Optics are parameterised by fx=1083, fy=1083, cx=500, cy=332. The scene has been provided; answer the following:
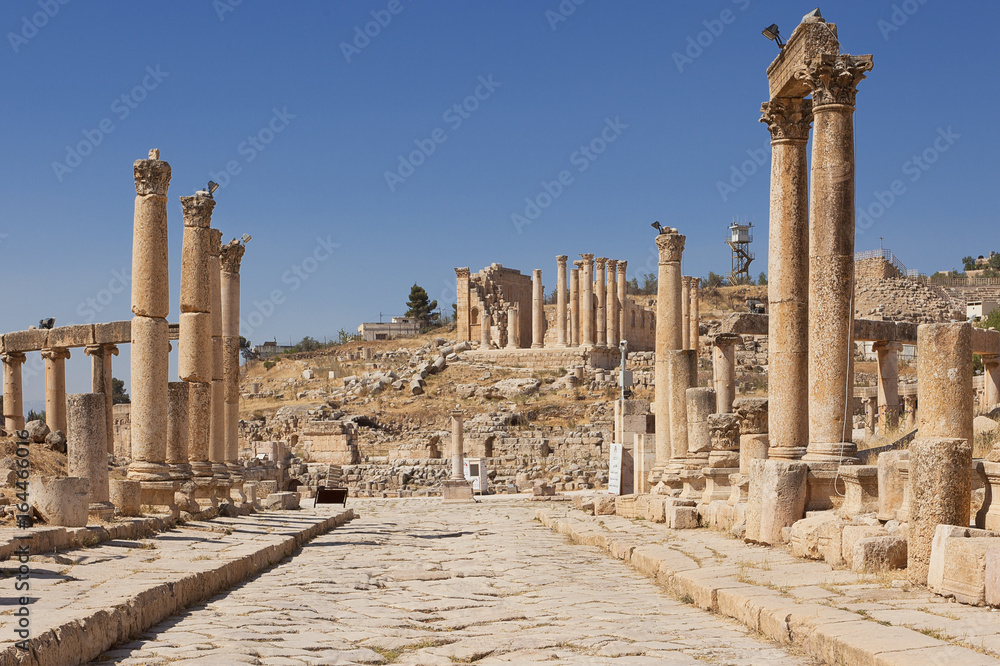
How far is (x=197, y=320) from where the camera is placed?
19.8 metres

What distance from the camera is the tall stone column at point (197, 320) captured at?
64.0ft

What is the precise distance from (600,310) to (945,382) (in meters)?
50.3

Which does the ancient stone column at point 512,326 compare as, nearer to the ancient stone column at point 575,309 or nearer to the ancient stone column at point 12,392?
the ancient stone column at point 575,309

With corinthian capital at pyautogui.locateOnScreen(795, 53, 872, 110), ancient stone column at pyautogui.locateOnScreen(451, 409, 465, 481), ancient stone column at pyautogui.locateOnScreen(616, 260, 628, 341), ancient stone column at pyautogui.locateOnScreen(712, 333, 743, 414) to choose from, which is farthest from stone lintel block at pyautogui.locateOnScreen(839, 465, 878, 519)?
ancient stone column at pyautogui.locateOnScreen(616, 260, 628, 341)

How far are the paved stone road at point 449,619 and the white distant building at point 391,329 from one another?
84.8m

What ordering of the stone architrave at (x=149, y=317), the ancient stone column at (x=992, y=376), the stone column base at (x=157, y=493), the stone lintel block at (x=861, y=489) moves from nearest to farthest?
the stone lintel block at (x=861, y=489) → the stone column base at (x=157, y=493) → the stone architrave at (x=149, y=317) → the ancient stone column at (x=992, y=376)

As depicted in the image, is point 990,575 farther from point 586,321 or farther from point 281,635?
point 586,321

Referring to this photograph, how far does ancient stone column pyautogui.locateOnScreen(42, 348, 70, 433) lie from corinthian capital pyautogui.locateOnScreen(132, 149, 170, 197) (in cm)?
1341

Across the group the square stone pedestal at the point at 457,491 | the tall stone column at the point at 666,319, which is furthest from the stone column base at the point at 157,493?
the square stone pedestal at the point at 457,491

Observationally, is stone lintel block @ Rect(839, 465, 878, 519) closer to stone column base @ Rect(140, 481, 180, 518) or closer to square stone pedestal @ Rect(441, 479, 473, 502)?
stone column base @ Rect(140, 481, 180, 518)

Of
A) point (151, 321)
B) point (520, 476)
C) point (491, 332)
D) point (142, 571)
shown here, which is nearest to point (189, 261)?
point (151, 321)

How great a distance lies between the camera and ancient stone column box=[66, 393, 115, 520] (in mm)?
13305

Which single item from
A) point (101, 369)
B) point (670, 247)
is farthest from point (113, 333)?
point (670, 247)

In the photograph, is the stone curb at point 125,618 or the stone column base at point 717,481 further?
the stone column base at point 717,481
